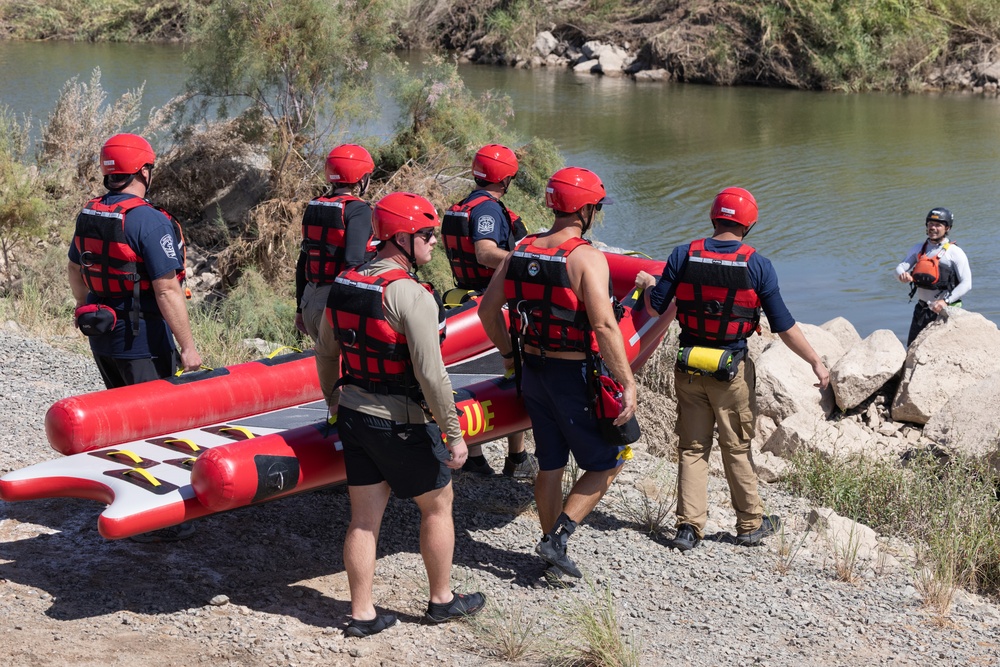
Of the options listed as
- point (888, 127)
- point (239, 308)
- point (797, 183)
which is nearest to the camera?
point (239, 308)

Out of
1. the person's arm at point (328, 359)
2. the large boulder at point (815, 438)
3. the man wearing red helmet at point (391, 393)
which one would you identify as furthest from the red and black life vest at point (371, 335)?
the large boulder at point (815, 438)

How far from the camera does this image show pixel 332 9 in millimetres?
11305

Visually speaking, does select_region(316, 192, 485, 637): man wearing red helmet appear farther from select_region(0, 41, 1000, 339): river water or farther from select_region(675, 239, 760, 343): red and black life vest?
select_region(0, 41, 1000, 339): river water

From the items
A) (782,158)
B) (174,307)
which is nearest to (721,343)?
(174,307)

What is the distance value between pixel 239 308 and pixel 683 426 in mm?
6072

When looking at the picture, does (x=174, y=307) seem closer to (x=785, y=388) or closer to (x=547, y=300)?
(x=547, y=300)

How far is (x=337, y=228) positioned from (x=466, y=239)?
65cm

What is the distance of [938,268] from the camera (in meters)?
7.55

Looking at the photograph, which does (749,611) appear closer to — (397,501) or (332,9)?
(397,501)

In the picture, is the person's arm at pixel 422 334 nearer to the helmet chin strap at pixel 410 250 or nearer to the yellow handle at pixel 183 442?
the helmet chin strap at pixel 410 250

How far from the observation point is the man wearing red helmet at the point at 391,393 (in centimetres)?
360

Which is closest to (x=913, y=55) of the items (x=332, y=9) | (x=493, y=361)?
(x=332, y=9)

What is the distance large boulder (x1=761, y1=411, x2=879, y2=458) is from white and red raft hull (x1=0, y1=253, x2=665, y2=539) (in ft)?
7.17

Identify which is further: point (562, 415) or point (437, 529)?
point (562, 415)
